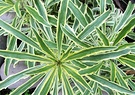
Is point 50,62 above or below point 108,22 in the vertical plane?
below

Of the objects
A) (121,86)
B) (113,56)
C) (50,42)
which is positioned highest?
(50,42)

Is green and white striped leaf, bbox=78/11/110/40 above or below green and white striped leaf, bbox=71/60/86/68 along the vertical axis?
above

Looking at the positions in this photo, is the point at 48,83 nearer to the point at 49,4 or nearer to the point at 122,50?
the point at 122,50

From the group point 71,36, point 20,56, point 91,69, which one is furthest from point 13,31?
point 91,69

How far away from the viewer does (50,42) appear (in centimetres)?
120

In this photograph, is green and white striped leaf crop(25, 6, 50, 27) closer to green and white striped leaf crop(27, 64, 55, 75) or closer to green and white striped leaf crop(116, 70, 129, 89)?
green and white striped leaf crop(27, 64, 55, 75)

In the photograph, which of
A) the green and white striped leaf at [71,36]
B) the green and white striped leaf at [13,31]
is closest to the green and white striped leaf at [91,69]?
the green and white striped leaf at [71,36]

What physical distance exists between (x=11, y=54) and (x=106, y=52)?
0.35 metres

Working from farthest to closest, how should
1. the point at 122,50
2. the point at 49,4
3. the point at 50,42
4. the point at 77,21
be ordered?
1. the point at 49,4
2. the point at 77,21
3. the point at 50,42
4. the point at 122,50

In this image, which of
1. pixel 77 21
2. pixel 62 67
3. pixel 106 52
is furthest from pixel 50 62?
pixel 77 21

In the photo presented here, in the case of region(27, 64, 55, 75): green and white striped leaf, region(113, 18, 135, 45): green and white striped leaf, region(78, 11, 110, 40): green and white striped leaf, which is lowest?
region(27, 64, 55, 75): green and white striped leaf

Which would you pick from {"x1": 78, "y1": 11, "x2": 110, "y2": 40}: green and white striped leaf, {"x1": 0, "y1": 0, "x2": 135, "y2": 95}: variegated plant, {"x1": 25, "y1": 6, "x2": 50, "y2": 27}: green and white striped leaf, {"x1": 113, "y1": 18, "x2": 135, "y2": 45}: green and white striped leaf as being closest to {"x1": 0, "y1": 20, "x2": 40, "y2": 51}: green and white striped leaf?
{"x1": 0, "y1": 0, "x2": 135, "y2": 95}: variegated plant

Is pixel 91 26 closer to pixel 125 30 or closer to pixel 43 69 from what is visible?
pixel 125 30

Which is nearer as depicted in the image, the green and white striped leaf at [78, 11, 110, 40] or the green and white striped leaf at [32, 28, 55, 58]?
the green and white striped leaf at [32, 28, 55, 58]
